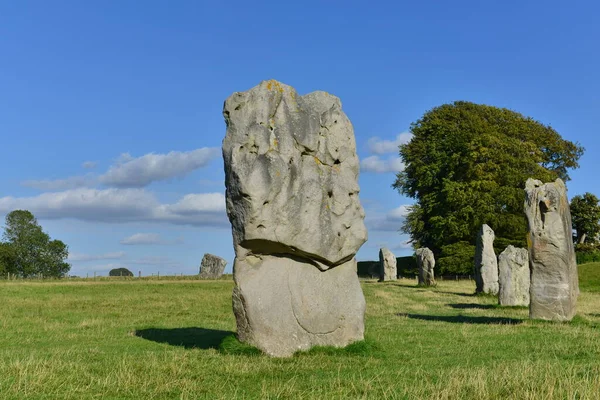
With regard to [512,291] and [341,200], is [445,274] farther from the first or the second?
[341,200]

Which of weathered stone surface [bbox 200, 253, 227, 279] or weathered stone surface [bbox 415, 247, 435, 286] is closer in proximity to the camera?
weathered stone surface [bbox 415, 247, 435, 286]

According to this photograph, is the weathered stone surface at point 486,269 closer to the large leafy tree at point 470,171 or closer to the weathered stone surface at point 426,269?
the weathered stone surface at point 426,269

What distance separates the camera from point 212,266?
56.4 metres

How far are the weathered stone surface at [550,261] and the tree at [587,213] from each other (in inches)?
1740

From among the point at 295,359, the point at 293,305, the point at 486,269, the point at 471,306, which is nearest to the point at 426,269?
the point at 486,269

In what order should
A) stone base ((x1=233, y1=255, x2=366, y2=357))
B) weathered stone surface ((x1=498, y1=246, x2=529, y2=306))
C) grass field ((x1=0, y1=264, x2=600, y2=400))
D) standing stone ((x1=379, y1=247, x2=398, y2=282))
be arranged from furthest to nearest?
standing stone ((x1=379, y1=247, x2=398, y2=282)) → weathered stone surface ((x1=498, y1=246, x2=529, y2=306)) → stone base ((x1=233, y1=255, x2=366, y2=357)) → grass field ((x1=0, y1=264, x2=600, y2=400))

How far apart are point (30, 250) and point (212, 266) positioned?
985 inches

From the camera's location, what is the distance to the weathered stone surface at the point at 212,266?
184 feet

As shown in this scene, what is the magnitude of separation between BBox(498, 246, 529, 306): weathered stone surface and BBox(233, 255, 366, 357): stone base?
14.3 m

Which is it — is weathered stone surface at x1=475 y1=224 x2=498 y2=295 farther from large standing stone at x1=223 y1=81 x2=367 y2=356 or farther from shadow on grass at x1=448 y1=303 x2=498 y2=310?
large standing stone at x1=223 y1=81 x2=367 y2=356

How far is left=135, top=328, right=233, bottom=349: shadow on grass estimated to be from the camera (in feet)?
48.8

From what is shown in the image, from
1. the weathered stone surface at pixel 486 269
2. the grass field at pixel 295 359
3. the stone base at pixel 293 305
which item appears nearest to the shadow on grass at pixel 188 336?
the grass field at pixel 295 359

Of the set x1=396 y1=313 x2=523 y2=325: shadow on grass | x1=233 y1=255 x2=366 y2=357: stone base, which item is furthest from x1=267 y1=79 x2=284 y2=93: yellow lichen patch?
x1=396 y1=313 x2=523 y2=325: shadow on grass

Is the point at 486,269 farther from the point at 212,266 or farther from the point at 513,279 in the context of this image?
the point at 212,266
